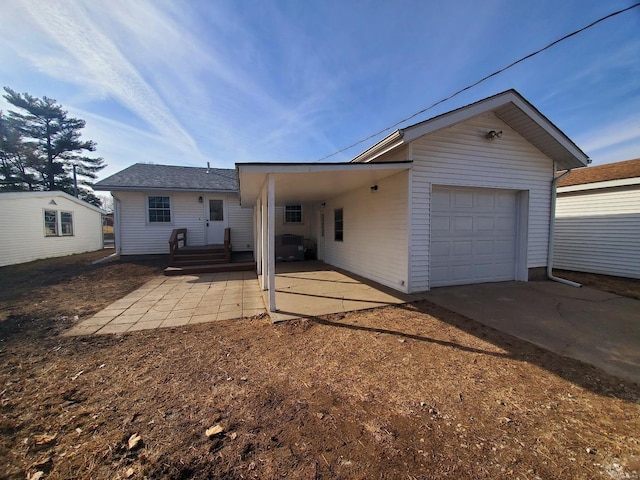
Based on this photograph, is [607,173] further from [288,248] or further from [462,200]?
[288,248]

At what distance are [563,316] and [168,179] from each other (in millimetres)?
14052

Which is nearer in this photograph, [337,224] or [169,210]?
[337,224]

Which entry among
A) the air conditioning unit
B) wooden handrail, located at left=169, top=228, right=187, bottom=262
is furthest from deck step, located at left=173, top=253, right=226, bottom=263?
the air conditioning unit

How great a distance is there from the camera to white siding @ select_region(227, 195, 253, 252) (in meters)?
12.2

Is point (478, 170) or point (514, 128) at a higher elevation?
point (514, 128)

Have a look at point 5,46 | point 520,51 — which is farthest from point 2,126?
Result: point 520,51

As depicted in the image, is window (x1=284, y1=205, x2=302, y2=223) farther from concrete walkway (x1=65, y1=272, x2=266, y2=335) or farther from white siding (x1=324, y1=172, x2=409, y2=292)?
concrete walkway (x1=65, y1=272, x2=266, y2=335)

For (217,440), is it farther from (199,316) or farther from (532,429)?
(199,316)

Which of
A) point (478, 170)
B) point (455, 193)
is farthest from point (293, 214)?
point (478, 170)

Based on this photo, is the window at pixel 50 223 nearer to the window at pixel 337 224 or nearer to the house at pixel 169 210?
the house at pixel 169 210

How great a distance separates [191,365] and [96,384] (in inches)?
33.7

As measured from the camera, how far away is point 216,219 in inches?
476

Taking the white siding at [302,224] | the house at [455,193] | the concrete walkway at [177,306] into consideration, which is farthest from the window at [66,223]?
the house at [455,193]

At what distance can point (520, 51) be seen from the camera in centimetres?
477
